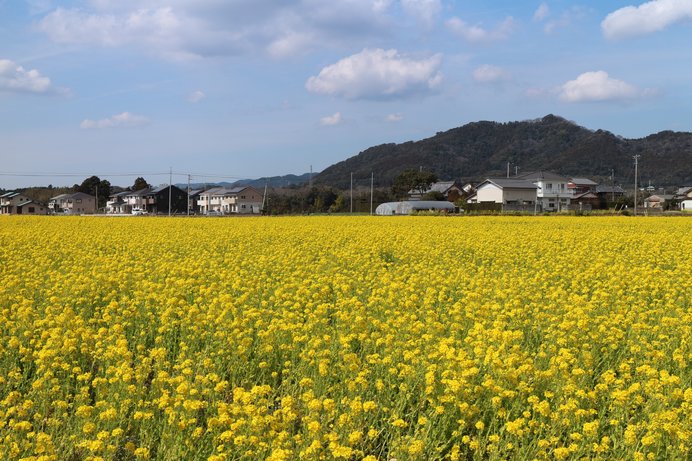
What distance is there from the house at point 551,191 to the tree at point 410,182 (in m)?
14.2

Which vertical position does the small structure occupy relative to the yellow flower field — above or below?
above

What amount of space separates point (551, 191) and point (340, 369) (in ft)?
258

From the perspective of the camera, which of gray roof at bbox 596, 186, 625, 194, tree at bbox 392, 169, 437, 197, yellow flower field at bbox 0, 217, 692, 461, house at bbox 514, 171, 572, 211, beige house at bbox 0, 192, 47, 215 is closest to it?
yellow flower field at bbox 0, 217, 692, 461

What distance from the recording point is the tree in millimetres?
86000

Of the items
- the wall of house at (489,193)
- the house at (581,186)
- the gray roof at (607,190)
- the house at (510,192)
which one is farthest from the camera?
the gray roof at (607,190)

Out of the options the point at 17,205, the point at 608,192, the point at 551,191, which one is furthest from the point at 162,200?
the point at 608,192

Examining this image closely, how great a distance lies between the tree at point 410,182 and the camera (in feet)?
282

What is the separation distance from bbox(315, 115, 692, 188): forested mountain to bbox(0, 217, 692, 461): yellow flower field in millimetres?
107986

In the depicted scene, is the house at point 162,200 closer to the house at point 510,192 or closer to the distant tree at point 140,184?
the distant tree at point 140,184

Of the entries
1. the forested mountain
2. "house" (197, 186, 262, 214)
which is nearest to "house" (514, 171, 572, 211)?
the forested mountain

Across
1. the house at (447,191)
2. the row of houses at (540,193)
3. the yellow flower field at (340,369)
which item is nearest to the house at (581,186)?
the row of houses at (540,193)

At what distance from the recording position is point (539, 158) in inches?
5084

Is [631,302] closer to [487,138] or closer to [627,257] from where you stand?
[627,257]

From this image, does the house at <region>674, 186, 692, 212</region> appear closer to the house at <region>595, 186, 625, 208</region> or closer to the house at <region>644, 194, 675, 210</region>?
the house at <region>644, 194, 675, 210</region>
